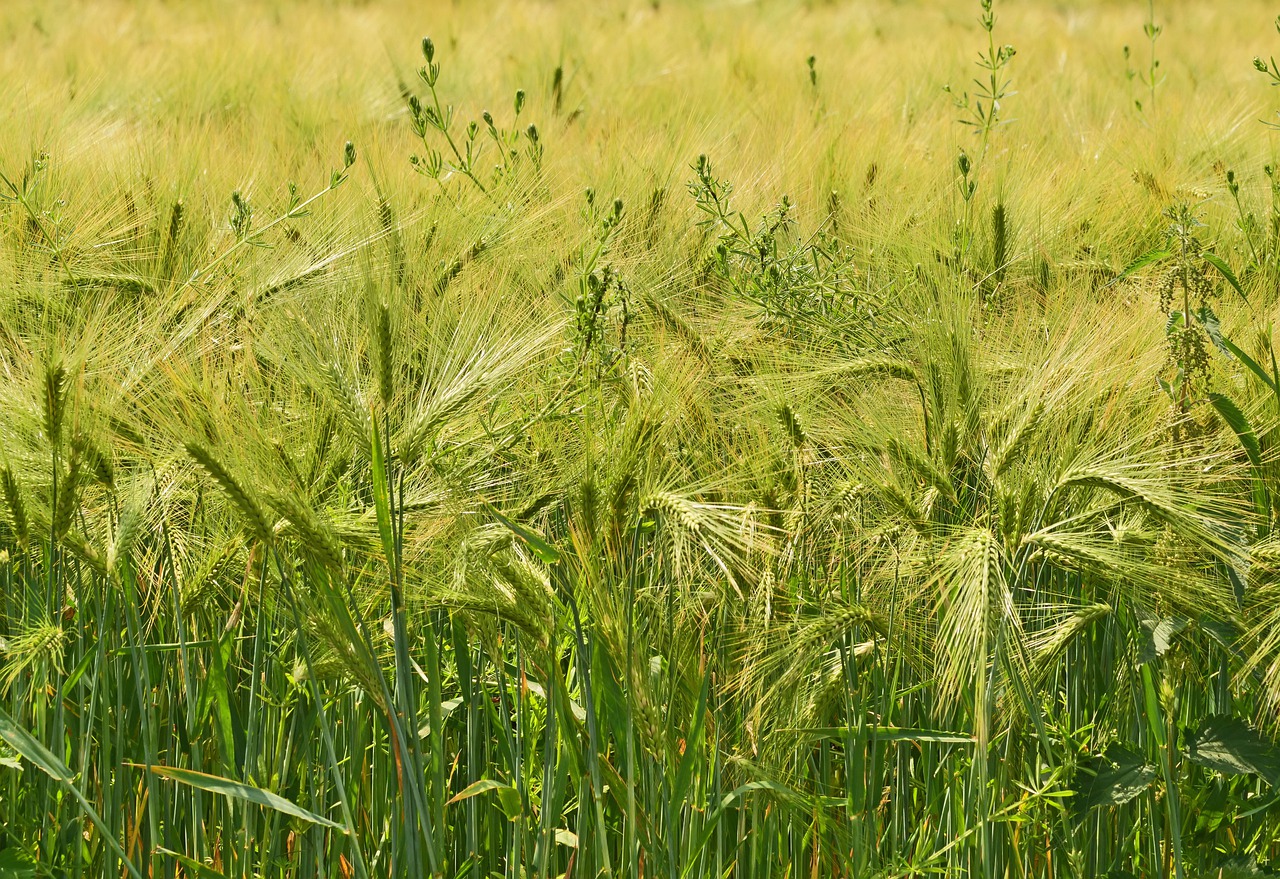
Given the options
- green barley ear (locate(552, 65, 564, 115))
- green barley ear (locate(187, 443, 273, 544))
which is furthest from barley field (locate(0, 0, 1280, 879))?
green barley ear (locate(552, 65, 564, 115))

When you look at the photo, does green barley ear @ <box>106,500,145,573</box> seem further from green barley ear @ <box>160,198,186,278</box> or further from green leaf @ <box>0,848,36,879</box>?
green barley ear @ <box>160,198,186,278</box>

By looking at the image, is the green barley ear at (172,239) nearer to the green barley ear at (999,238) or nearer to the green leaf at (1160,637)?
the green barley ear at (999,238)

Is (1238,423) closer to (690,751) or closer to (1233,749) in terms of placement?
(1233,749)

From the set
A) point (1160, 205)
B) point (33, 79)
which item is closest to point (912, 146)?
point (1160, 205)

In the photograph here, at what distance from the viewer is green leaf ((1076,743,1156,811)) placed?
3.47 feet

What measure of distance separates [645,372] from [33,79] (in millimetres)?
2547

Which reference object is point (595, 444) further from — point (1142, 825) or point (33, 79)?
point (33, 79)

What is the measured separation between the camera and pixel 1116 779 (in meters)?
1.07

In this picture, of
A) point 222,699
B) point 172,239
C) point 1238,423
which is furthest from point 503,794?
point 172,239

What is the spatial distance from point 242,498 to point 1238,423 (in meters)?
0.80

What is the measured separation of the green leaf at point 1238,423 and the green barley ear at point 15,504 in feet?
3.21

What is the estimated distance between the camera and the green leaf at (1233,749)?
40.7 inches

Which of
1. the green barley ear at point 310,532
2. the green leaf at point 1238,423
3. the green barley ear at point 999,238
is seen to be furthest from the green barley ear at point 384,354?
the green barley ear at point 999,238

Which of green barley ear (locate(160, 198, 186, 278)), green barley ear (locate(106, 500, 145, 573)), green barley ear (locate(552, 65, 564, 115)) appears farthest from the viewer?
green barley ear (locate(552, 65, 564, 115))
